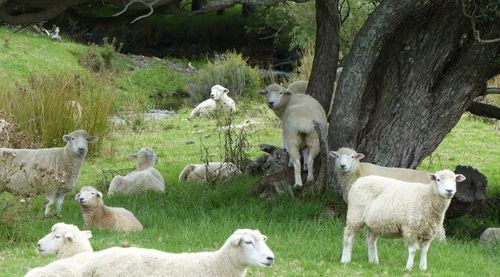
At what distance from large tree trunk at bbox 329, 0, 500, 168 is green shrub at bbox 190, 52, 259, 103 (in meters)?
17.8

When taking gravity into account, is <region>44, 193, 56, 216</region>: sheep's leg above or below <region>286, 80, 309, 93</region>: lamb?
below

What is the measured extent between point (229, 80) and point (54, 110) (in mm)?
14495

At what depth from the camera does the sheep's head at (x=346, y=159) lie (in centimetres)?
1224

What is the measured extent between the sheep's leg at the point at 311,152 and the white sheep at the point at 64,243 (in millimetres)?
5206

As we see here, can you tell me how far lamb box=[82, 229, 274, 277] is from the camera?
7.71 m

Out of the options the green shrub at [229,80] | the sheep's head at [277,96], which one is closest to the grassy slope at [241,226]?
the sheep's head at [277,96]

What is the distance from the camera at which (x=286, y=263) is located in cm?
973

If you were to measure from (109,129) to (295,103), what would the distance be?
6811 mm

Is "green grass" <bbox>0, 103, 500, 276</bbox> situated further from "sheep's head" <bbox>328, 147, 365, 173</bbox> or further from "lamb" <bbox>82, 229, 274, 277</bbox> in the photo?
"lamb" <bbox>82, 229, 274, 277</bbox>

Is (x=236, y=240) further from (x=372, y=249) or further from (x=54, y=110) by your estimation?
(x=54, y=110)

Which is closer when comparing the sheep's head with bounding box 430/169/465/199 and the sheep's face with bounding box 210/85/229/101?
the sheep's head with bounding box 430/169/465/199

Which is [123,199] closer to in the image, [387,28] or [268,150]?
[268,150]

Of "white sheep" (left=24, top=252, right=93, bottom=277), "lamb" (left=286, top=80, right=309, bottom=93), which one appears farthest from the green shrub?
"white sheep" (left=24, top=252, right=93, bottom=277)

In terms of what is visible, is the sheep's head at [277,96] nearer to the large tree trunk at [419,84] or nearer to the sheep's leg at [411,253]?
the large tree trunk at [419,84]
